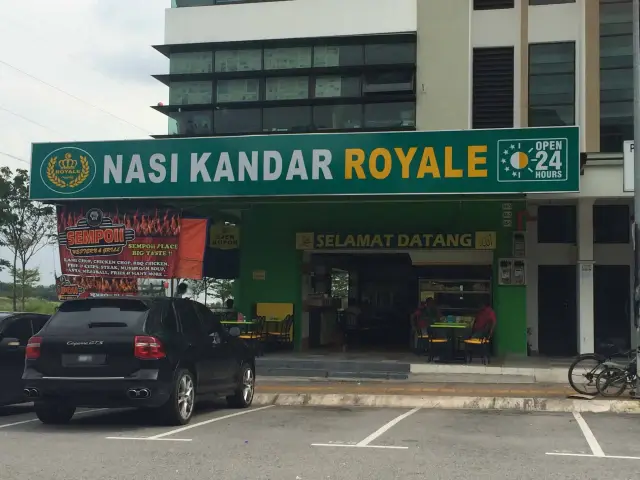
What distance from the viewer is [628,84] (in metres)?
19.9

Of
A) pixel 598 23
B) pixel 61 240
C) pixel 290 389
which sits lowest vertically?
pixel 290 389

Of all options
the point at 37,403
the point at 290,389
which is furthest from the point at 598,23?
the point at 37,403

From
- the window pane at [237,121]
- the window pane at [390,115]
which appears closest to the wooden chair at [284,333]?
the window pane at [237,121]

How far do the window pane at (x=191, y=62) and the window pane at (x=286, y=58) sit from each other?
174 centimetres

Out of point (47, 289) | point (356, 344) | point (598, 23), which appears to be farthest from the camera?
point (47, 289)

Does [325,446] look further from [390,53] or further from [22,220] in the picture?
[22,220]

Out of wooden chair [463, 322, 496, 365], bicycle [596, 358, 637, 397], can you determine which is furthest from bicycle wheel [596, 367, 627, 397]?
wooden chair [463, 322, 496, 365]

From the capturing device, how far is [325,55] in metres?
22.3

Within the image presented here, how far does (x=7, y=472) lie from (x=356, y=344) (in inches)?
692

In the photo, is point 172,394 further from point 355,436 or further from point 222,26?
point 222,26

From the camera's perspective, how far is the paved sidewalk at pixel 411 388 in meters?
14.1

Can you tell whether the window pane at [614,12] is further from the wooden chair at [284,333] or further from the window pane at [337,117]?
the wooden chair at [284,333]

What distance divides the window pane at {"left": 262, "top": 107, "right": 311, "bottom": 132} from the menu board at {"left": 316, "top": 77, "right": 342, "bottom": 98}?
57 centimetres

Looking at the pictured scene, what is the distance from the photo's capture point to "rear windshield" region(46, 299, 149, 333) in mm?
9938
